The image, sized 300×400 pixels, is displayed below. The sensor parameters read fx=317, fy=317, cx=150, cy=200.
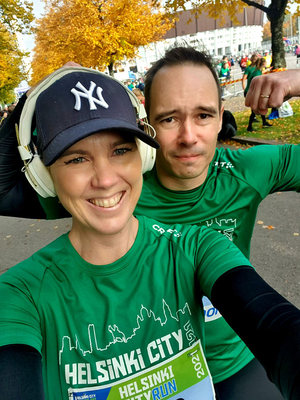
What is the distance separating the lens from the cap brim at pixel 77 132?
112 centimetres

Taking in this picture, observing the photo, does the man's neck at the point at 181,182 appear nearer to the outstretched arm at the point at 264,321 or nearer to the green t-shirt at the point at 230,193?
the green t-shirt at the point at 230,193

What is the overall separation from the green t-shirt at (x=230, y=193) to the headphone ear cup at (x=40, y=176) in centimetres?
62

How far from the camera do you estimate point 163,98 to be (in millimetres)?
1797

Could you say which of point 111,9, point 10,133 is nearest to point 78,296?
point 10,133

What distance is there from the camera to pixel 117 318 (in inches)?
46.8

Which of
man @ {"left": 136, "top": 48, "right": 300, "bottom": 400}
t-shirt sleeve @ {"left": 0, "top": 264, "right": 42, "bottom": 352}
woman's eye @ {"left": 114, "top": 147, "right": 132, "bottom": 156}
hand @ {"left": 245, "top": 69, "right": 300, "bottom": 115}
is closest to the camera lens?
t-shirt sleeve @ {"left": 0, "top": 264, "right": 42, "bottom": 352}

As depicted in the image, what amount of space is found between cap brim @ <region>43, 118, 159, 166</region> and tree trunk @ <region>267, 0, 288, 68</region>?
36.6 ft

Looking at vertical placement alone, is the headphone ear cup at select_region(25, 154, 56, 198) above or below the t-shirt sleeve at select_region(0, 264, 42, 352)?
above

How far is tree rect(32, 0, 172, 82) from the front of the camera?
15.8 meters

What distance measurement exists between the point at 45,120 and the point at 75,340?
2.68 ft

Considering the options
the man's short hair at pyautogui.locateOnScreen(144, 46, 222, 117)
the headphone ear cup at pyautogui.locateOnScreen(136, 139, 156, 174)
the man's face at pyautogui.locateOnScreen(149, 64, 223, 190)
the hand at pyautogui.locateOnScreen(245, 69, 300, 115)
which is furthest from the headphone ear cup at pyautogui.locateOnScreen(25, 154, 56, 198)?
the hand at pyautogui.locateOnScreen(245, 69, 300, 115)

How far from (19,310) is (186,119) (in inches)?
49.1

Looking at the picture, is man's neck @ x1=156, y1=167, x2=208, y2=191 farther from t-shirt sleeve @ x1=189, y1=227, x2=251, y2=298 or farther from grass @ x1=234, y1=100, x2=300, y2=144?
grass @ x1=234, y1=100, x2=300, y2=144

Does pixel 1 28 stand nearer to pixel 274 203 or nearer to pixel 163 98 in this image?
pixel 274 203
